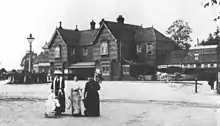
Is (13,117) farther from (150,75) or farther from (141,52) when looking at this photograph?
(141,52)

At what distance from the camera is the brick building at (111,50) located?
2115 inches

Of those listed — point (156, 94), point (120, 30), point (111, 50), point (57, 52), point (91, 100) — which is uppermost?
point (120, 30)

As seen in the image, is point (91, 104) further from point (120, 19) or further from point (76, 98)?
point (120, 19)

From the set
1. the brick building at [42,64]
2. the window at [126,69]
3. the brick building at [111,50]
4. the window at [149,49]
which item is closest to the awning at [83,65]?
the brick building at [111,50]

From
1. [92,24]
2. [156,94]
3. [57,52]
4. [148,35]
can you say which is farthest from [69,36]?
[156,94]

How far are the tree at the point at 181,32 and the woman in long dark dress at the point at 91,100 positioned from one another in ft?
163

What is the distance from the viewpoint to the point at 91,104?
582 inches

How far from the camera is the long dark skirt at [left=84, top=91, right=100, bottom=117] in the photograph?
48.5ft

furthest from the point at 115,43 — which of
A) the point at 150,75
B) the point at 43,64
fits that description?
the point at 43,64

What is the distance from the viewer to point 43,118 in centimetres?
1425

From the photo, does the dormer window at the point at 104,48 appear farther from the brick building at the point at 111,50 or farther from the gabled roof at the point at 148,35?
the gabled roof at the point at 148,35

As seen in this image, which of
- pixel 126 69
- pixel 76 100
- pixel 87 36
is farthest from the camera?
pixel 87 36

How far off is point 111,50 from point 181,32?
53.0 ft

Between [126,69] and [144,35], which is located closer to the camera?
[126,69]
